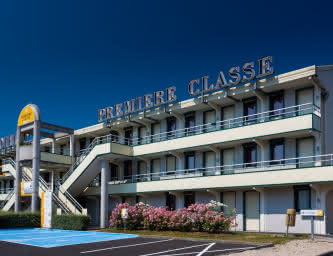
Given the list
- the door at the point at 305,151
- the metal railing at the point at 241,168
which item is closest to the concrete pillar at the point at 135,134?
the metal railing at the point at 241,168

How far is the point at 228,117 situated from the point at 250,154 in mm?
3728

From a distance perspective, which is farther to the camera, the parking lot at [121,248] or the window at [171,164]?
the window at [171,164]

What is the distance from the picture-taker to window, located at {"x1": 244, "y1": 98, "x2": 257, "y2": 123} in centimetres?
3194

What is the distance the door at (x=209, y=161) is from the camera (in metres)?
34.4

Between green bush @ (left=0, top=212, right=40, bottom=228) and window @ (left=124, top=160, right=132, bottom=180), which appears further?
window @ (left=124, top=160, right=132, bottom=180)

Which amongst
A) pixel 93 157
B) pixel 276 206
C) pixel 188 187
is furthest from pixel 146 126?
pixel 276 206

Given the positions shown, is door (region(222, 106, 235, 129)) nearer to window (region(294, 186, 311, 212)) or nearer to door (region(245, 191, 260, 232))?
door (region(245, 191, 260, 232))

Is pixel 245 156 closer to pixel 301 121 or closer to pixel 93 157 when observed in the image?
pixel 301 121

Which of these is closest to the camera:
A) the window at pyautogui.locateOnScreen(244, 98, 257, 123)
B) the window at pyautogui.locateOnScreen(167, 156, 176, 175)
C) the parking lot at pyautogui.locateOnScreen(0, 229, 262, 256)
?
the parking lot at pyautogui.locateOnScreen(0, 229, 262, 256)

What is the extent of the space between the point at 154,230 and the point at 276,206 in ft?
29.1

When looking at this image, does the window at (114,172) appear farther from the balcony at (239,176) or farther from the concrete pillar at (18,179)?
the concrete pillar at (18,179)

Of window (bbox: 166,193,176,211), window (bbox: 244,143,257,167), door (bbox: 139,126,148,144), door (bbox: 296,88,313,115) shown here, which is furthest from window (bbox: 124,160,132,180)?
door (bbox: 296,88,313,115)

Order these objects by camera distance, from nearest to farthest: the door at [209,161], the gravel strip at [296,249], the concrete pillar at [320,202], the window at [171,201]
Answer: the gravel strip at [296,249]
the concrete pillar at [320,202]
the door at [209,161]
the window at [171,201]

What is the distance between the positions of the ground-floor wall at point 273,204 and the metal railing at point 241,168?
1.46 metres
